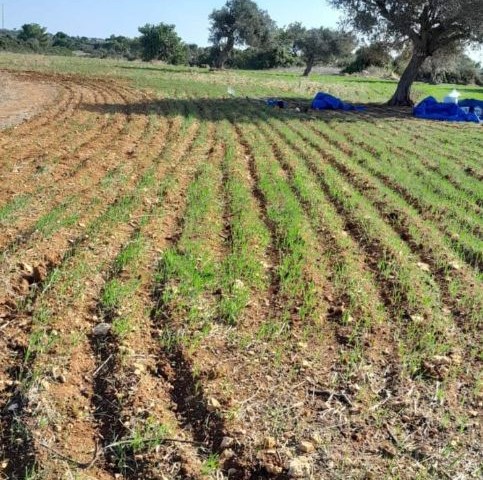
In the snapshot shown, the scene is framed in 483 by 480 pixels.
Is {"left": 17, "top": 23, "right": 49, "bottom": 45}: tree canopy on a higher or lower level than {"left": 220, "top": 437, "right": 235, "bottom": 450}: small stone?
higher

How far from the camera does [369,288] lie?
240 inches

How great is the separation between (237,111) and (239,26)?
136 feet

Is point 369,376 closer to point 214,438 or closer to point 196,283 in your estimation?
point 214,438

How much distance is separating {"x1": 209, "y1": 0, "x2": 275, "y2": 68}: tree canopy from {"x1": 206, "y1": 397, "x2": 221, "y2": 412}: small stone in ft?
191

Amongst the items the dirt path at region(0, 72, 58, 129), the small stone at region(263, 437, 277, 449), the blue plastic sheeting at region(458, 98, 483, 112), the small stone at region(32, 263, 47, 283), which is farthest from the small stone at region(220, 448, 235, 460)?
the blue plastic sheeting at region(458, 98, 483, 112)

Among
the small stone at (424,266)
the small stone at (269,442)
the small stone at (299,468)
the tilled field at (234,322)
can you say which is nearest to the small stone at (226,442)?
the tilled field at (234,322)

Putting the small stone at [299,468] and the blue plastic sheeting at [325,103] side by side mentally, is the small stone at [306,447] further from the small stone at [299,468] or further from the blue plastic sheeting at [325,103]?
the blue plastic sheeting at [325,103]

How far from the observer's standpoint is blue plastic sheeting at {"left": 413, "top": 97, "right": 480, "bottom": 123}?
73.8ft

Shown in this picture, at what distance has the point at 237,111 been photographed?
19938mm

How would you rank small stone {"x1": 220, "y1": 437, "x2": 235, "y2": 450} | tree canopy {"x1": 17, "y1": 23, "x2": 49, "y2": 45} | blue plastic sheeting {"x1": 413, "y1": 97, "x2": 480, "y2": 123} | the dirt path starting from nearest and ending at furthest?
small stone {"x1": 220, "y1": 437, "x2": 235, "y2": 450} → the dirt path → blue plastic sheeting {"x1": 413, "y1": 97, "x2": 480, "y2": 123} → tree canopy {"x1": 17, "y1": 23, "x2": 49, "y2": 45}

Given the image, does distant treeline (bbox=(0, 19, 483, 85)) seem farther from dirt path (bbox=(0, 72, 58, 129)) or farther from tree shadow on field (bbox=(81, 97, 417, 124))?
dirt path (bbox=(0, 72, 58, 129))

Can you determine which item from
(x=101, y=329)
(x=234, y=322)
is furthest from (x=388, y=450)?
(x=101, y=329)

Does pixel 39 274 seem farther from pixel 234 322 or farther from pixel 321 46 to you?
Answer: pixel 321 46

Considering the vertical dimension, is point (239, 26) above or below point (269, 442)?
above
